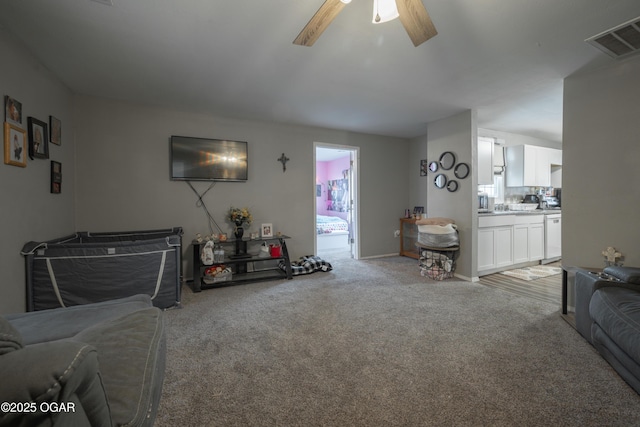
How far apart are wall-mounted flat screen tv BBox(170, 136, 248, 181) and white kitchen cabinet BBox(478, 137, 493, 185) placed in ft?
11.7

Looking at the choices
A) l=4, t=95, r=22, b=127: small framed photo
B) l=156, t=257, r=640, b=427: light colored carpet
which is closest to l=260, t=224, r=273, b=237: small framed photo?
l=156, t=257, r=640, b=427: light colored carpet

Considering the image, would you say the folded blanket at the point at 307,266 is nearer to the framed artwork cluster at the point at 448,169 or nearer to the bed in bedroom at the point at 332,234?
the bed in bedroom at the point at 332,234

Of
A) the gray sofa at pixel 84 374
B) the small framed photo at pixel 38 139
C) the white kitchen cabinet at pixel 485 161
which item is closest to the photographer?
the gray sofa at pixel 84 374

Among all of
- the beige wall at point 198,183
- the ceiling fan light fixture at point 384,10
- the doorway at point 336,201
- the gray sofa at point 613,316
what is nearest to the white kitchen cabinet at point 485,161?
the beige wall at point 198,183

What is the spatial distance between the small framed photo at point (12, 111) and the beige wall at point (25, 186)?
47mm

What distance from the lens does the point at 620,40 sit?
2.10 meters

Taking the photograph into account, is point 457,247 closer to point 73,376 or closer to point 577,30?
point 577,30

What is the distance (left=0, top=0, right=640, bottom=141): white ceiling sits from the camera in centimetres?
182

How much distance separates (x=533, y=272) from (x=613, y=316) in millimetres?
2894

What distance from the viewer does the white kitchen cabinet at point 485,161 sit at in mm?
4340

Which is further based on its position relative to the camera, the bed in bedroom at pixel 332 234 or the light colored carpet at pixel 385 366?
the bed in bedroom at pixel 332 234

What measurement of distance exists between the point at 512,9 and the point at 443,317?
2390 millimetres

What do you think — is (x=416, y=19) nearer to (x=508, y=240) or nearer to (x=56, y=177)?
(x=56, y=177)

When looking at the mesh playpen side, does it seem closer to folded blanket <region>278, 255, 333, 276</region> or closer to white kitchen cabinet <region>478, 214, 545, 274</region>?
folded blanket <region>278, 255, 333, 276</region>
